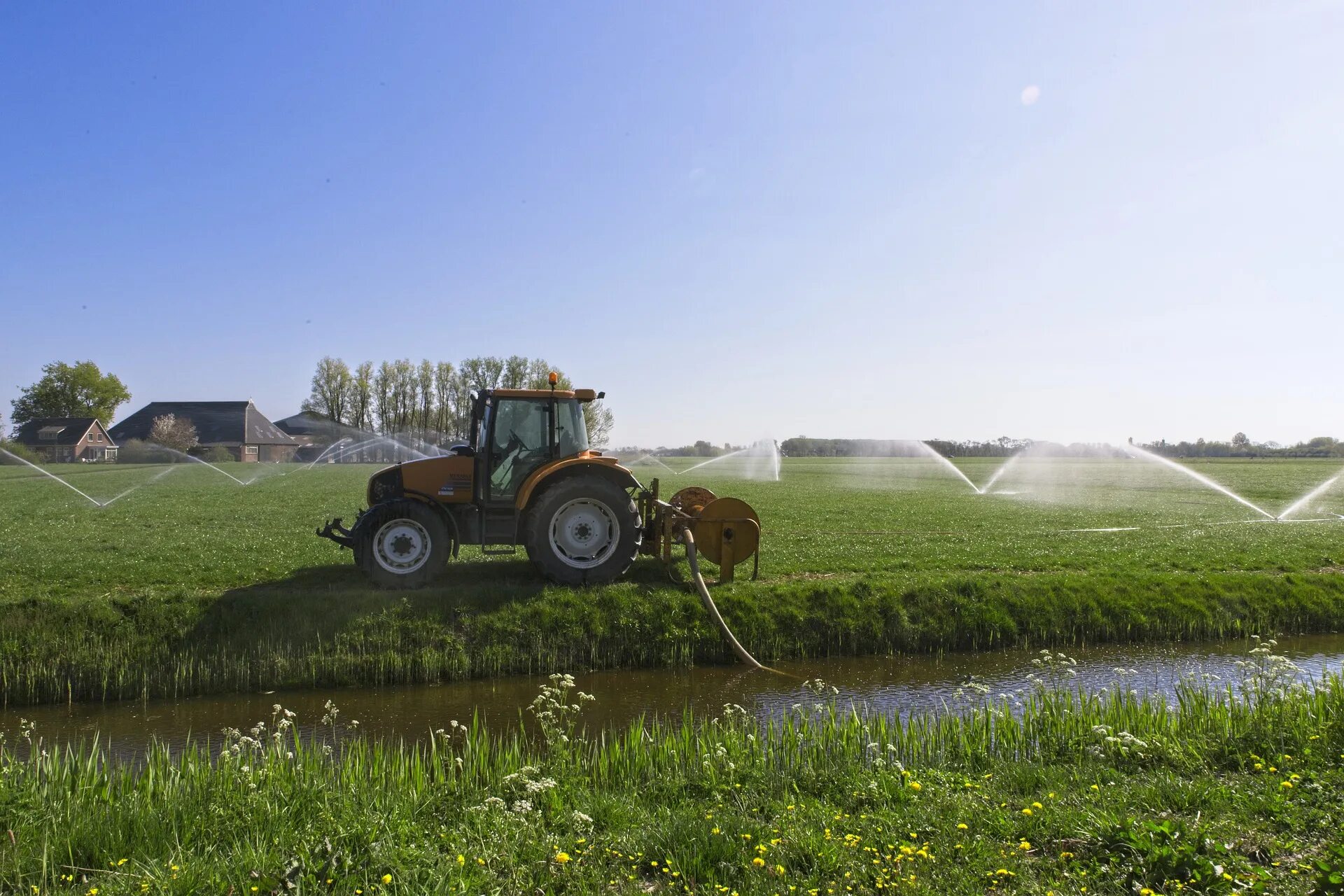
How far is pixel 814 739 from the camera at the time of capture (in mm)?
6000

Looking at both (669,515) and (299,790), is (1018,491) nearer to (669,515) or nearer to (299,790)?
(669,515)

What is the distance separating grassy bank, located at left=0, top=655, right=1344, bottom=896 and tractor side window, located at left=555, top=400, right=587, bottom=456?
498 centimetres

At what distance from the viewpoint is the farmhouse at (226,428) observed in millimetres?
91375

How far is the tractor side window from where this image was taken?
35.8 ft

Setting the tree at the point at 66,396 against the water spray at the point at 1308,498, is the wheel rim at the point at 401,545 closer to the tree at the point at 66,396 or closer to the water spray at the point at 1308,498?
the water spray at the point at 1308,498

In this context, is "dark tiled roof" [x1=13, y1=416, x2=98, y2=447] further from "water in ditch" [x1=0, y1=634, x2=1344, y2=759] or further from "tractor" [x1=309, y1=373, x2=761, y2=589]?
"water in ditch" [x1=0, y1=634, x2=1344, y2=759]

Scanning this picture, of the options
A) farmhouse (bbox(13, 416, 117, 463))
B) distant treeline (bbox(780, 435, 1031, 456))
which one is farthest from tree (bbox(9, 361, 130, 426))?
distant treeline (bbox(780, 435, 1031, 456))

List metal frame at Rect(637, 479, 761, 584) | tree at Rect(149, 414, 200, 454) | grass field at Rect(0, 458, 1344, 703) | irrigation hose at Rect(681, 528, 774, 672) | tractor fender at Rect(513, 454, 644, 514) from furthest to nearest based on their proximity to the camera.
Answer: tree at Rect(149, 414, 200, 454) → metal frame at Rect(637, 479, 761, 584) → tractor fender at Rect(513, 454, 644, 514) → irrigation hose at Rect(681, 528, 774, 672) → grass field at Rect(0, 458, 1344, 703)

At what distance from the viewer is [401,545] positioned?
35.3ft

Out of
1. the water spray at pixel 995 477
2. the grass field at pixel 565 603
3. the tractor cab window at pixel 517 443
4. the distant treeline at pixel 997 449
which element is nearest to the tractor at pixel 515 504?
the tractor cab window at pixel 517 443

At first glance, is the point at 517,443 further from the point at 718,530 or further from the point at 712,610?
the point at 712,610

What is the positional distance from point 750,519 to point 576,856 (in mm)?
7390

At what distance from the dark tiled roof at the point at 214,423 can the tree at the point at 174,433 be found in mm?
795

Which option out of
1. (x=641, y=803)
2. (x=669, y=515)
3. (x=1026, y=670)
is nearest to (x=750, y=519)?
(x=669, y=515)
